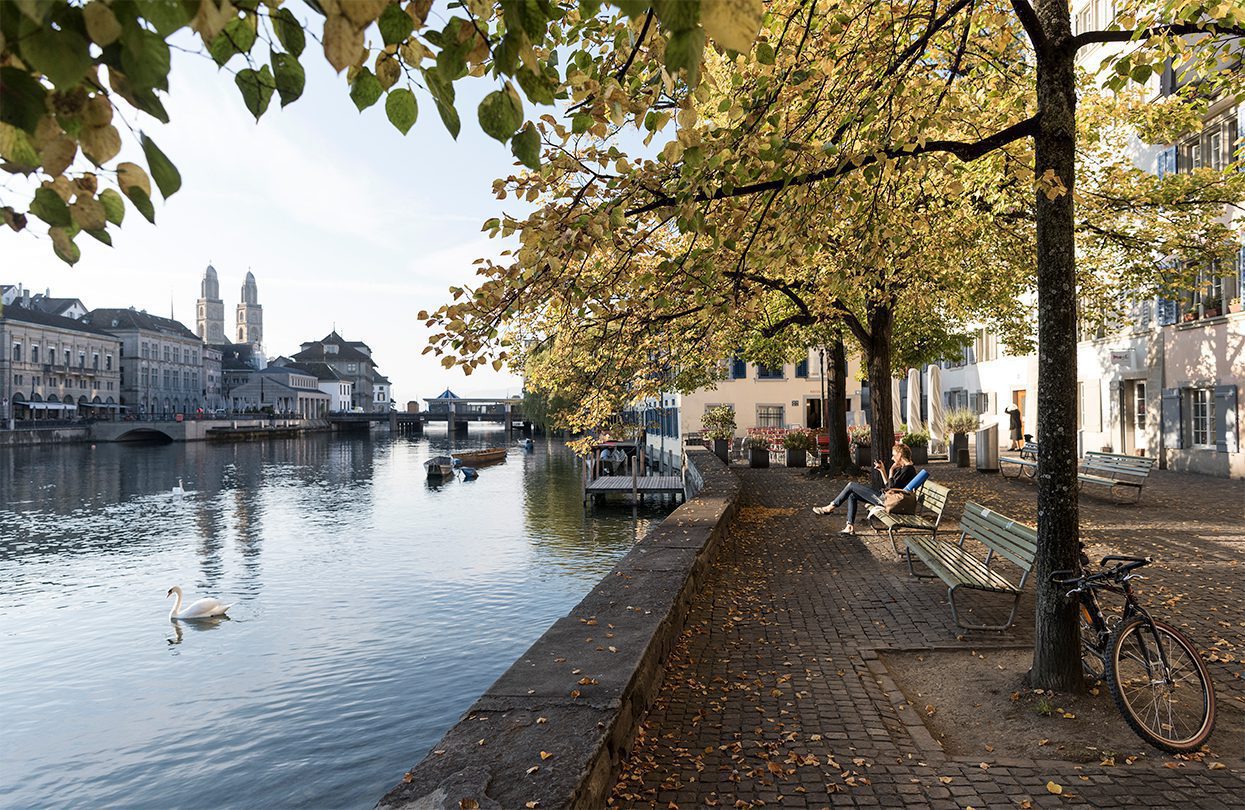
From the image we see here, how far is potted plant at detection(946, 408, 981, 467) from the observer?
27.4m

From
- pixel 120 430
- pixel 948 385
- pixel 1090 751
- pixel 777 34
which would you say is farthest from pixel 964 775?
pixel 120 430

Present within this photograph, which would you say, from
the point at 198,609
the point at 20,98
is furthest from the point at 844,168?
the point at 198,609

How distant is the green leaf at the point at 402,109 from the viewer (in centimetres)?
251

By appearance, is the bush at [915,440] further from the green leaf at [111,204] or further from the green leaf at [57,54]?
the green leaf at [57,54]

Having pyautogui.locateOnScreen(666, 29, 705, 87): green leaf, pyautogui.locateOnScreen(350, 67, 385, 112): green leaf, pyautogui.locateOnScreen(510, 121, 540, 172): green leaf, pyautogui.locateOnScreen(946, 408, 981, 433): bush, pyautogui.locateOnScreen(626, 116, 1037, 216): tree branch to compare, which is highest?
pyautogui.locateOnScreen(626, 116, 1037, 216): tree branch

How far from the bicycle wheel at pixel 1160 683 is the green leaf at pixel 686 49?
496 centimetres

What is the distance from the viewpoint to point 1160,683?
5.32 metres

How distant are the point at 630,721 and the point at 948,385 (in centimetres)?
4389

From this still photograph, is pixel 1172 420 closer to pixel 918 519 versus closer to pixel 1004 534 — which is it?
pixel 918 519

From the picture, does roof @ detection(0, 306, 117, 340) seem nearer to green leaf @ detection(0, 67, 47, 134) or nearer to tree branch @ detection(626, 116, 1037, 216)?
tree branch @ detection(626, 116, 1037, 216)

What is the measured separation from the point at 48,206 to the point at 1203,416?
28253 millimetres

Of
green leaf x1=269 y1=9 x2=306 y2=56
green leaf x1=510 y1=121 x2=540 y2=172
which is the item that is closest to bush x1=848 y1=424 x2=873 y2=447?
green leaf x1=510 y1=121 x2=540 y2=172

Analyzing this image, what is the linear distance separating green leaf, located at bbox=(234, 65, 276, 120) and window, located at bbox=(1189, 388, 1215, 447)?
87.8 ft

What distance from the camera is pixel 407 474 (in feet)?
181
